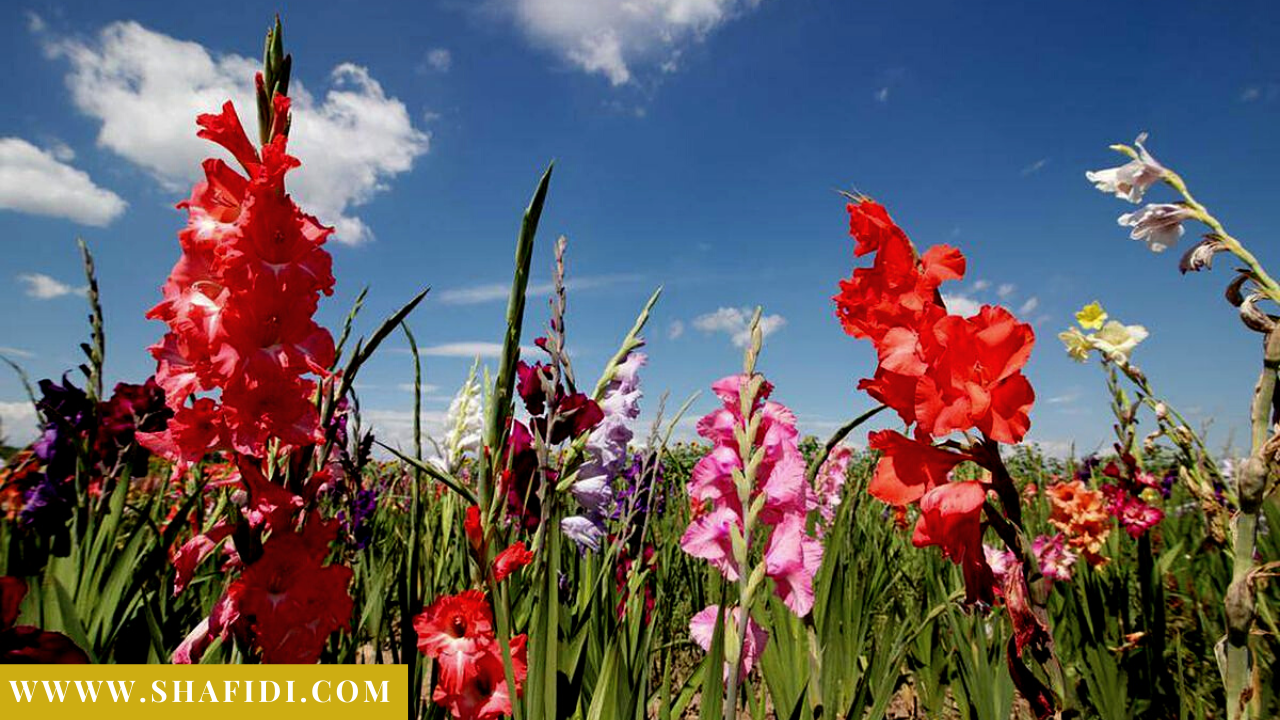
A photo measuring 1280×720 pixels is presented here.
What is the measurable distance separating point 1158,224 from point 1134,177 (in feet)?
0.36

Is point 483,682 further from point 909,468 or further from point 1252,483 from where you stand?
point 1252,483

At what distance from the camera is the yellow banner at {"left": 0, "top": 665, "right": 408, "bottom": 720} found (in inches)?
40.2

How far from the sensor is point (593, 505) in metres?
2.49

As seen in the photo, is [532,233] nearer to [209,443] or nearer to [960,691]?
[209,443]

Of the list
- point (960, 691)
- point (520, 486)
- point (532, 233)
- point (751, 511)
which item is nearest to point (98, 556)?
point (520, 486)

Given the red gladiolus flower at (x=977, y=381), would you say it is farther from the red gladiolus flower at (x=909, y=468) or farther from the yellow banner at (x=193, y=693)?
the yellow banner at (x=193, y=693)

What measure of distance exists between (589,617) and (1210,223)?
4.78 feet

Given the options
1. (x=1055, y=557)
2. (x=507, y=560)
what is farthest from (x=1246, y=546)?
(x=1055, y=557)

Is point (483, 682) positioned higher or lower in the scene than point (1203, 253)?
lower

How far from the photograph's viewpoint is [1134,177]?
4.68ft

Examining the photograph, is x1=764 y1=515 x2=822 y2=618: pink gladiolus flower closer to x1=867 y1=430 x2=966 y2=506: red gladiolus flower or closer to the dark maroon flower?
x1=867 y1=430 x2=966 y2=506: red gladiolus flower

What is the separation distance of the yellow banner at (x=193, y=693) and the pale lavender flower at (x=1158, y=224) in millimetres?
1724

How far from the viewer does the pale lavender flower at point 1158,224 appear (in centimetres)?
137

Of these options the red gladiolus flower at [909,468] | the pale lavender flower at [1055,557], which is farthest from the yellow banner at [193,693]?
the pale lavender flower at [1055,557]
